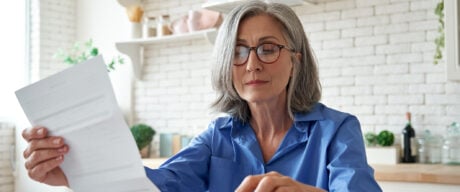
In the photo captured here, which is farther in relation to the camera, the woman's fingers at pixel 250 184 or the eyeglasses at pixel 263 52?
the eyeglasses at pixel 263 52

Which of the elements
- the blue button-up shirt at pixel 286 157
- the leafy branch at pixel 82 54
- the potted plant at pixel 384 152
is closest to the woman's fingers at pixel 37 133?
the blue button-up shirt at pixel 286 157

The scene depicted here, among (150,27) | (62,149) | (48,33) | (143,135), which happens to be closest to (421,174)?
(62,149)

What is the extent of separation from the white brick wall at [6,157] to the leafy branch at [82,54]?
2.71 feet

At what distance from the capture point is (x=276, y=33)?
158 centimetres

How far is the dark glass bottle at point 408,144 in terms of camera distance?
11.2 ft

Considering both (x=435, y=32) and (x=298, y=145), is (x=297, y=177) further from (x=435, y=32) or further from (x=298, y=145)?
(x=435, y=32)

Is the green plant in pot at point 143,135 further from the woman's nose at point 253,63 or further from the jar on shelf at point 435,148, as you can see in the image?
the woman's nose at point 253,63

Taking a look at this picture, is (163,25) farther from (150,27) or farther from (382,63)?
(382,63)

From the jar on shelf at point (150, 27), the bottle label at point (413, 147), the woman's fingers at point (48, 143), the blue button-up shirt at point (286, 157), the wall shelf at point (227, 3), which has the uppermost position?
the wall shelf at point (227, 3)

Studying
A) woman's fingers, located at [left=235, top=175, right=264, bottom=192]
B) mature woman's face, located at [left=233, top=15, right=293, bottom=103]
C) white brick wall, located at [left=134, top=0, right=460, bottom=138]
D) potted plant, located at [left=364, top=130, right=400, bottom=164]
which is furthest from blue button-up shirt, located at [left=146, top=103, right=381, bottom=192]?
white brick wall, located at [left=134, top=0, right=460, bottom=138]

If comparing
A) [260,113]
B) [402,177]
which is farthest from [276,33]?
A: [402,177]

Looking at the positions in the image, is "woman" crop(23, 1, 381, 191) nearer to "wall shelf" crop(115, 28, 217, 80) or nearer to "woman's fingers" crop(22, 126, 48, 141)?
"woman's fingers" crop(22, 126, 48, 141)

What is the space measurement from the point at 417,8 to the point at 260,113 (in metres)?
2.23

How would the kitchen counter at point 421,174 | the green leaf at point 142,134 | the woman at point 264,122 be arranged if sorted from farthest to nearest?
1. the green leaf at point 142,134
2. the kitchen counter at point 421,174
3. the woman at point 264,122
